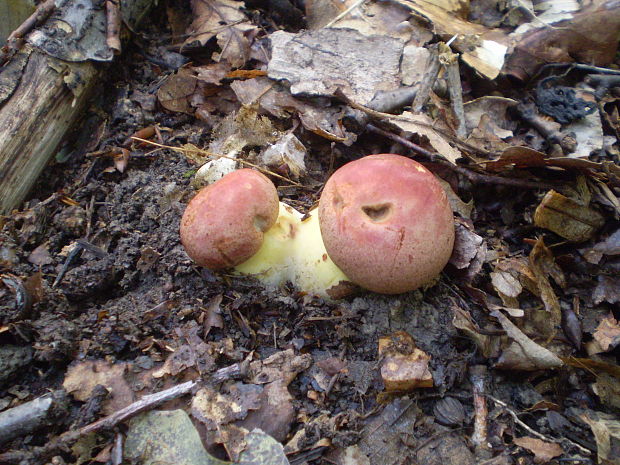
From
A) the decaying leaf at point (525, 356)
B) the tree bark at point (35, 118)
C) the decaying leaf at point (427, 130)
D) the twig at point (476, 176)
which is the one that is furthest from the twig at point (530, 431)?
the tree bark at point (35, 118)

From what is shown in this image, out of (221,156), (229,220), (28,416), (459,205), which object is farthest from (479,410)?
(221,156)

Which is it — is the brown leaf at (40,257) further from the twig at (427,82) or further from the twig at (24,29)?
the twig at (427,82)

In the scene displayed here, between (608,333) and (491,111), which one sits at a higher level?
(491,111)

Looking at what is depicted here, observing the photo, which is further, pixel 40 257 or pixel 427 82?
pixel 427 82

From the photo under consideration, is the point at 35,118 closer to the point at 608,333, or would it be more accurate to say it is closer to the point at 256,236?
the point at 256,236

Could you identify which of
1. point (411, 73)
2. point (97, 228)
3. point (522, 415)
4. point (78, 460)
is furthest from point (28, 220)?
point (522, 415)

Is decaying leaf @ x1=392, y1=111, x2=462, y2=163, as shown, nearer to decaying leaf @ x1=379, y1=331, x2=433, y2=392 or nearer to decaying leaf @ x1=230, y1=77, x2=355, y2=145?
decaying leaf @ x1=230, y1=77, x2=355, y2=145

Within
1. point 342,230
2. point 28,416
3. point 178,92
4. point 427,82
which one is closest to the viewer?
point 28,416
